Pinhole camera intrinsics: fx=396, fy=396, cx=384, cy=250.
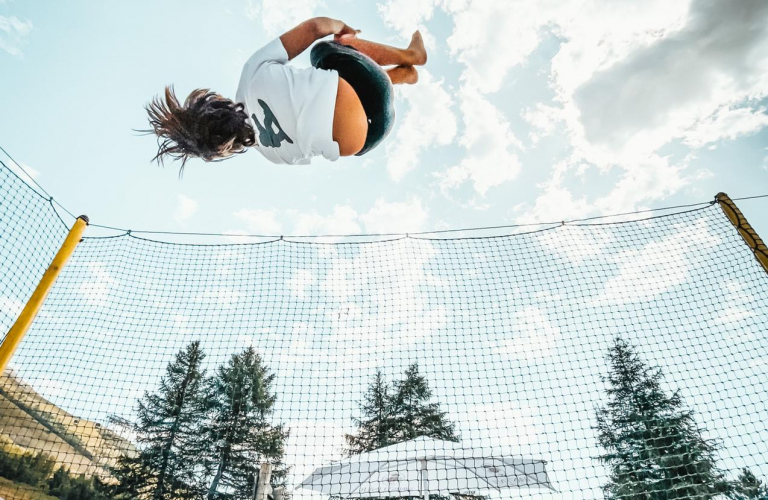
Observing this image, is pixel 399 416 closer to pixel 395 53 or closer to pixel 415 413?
pixel 415 413

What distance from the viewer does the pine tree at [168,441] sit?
45.8ft

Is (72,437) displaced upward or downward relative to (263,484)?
upward

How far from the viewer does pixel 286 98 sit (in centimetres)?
159

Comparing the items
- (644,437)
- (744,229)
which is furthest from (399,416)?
(744,229)

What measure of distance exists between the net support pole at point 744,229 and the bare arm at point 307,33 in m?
3.49

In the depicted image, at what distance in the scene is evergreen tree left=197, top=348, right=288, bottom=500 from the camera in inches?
591

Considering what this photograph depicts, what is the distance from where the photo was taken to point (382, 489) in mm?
5523

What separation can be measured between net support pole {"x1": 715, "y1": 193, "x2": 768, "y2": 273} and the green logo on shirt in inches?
141

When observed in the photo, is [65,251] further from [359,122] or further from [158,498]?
[158,498]

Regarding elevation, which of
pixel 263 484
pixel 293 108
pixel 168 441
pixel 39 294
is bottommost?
pixel 263 484

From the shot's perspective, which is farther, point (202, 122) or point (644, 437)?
point (644, 437)

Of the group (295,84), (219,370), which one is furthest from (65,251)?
(219,370)

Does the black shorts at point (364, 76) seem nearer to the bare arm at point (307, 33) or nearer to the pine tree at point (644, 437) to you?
the bare arm at point (307, 33)

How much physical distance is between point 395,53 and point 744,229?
10.5 ft
